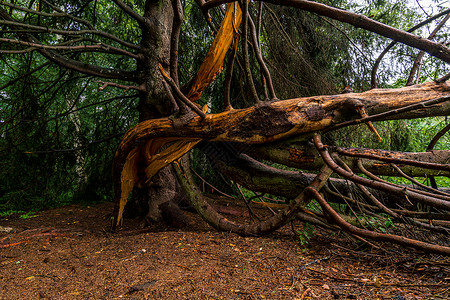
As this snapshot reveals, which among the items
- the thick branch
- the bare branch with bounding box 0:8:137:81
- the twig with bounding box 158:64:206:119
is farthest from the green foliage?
the twig with bounding box 158:64:206:119

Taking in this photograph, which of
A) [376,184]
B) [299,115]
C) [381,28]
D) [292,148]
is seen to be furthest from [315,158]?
[381,28]

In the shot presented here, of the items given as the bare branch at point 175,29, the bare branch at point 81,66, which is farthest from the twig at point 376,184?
the bare branch at point 81,66

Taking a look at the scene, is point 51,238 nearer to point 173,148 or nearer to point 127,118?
point 173,148

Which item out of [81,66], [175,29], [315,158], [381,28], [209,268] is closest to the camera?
[381,28]

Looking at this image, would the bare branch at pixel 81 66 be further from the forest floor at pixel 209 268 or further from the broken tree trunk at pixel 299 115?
the forest floor at pixel 209 268

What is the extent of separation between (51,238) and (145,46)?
2375 mm

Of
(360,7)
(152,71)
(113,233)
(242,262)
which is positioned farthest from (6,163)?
(360,7)

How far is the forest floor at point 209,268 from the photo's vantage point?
158cm

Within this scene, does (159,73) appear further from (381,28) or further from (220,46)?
(381,28)

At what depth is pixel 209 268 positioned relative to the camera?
1.93m

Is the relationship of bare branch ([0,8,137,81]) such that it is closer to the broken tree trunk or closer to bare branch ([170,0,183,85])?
the broken tree trunk

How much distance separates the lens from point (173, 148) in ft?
9.46

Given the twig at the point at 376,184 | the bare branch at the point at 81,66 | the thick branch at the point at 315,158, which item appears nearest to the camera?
the twig at the point at 376,184

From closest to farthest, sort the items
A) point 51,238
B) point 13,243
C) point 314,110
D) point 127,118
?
1. point 314,110
2. point 13,243
3. point 51,238
4. point 127,118
